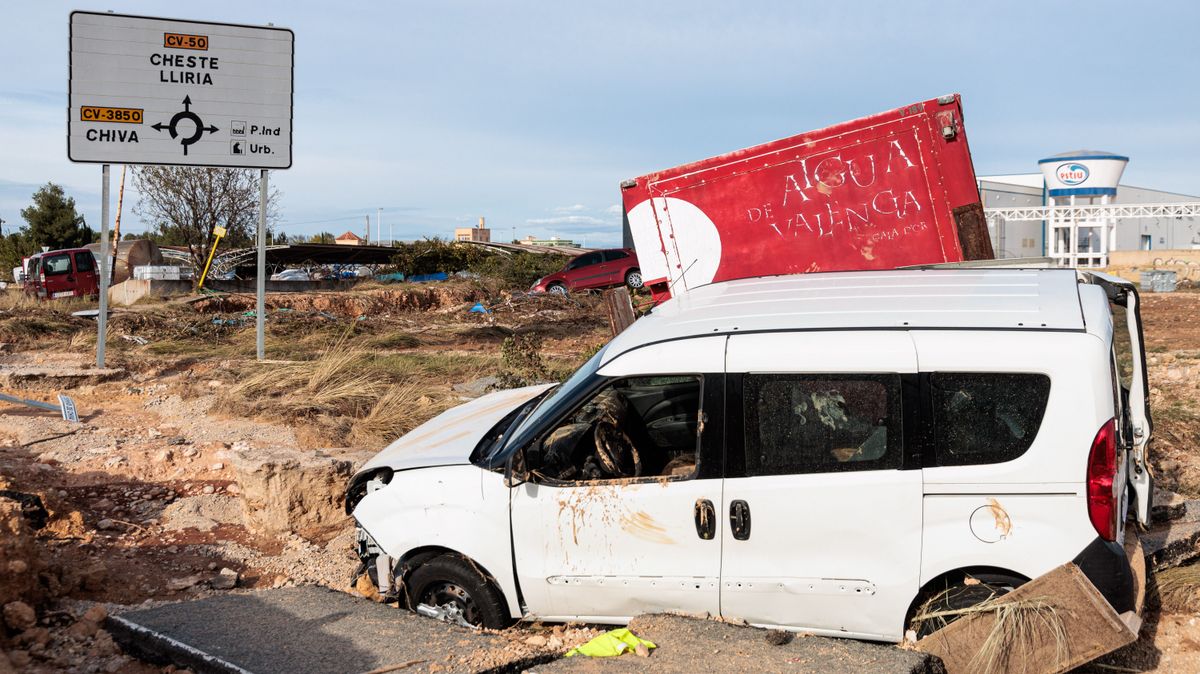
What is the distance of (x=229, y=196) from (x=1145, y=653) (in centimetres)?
2914

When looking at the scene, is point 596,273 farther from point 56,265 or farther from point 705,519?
point 705,519

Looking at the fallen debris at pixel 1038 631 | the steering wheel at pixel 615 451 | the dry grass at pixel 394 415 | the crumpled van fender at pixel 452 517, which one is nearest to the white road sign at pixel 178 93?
the dry grass at pixel 394 415

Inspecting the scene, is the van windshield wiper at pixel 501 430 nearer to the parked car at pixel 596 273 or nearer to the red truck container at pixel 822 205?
the red truck container at pixel 822 205

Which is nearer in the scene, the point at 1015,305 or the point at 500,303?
the point at 1015,305

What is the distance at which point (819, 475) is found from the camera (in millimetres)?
4281

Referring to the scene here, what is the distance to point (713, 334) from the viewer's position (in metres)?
4.53

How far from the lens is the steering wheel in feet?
15.7

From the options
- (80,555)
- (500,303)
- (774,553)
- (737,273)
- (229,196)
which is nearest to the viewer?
(774,553)

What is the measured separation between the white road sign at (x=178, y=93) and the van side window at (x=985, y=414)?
436 inches

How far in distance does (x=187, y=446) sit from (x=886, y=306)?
20.8ft

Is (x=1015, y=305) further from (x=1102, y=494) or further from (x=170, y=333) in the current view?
(x=170, y=333)

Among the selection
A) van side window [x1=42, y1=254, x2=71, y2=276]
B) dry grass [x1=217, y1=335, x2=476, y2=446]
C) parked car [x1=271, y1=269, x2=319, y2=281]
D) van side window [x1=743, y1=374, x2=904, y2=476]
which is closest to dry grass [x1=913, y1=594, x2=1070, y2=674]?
van side window [x1=743, y1=374, x2=904, y2=476]

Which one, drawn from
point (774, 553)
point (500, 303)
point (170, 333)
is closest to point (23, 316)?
point (170, 333)

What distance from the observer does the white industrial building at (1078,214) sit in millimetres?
50375
